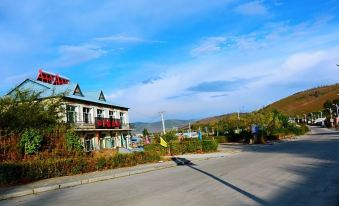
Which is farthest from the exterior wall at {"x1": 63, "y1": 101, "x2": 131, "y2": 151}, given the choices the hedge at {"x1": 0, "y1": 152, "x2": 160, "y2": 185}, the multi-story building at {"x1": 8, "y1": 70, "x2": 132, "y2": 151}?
the hedge at {"x1": 0, "y1": 152, "x2": 160, "y2": 185}

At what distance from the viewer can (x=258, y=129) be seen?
2188 inches

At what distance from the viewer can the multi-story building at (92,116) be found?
160ft

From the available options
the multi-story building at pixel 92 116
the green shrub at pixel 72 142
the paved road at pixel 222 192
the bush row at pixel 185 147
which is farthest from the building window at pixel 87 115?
the paved road at pixel 222 192

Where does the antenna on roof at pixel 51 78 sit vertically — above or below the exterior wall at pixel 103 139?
above

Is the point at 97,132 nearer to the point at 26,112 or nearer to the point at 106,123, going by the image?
the point at 106,123

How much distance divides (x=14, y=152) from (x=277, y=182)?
40.3ft

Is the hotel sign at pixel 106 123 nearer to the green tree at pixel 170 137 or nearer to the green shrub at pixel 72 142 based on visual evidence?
the green tree at pixel 170 137

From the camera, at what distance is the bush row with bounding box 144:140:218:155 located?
3797 centimetres

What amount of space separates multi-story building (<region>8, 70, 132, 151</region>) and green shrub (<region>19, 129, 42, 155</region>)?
22944 millimetres

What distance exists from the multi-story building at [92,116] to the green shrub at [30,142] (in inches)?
903

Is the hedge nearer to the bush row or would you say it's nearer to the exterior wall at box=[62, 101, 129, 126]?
the bush row

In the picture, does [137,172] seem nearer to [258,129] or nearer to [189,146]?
[189,146]

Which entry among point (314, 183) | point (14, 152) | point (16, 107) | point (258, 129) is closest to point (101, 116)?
point (258, 129)

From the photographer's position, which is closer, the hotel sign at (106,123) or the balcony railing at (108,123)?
the hotel sign at (106,123)
